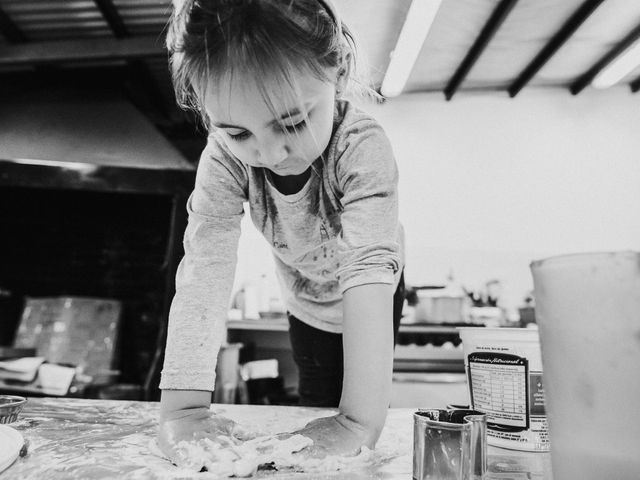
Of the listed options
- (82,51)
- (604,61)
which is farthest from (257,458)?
(604,61)

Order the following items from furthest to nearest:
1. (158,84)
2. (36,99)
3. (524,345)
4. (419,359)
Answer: (158,84) → (36,99) → (419,359) → (524,345)

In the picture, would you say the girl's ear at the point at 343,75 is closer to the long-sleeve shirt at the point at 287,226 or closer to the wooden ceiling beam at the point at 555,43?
the long-sleeve shirt at the point at 287,226

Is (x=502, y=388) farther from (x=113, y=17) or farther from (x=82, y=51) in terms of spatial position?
(x=82, y=51)

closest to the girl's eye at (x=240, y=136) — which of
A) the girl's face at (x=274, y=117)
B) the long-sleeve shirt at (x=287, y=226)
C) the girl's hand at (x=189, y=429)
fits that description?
the girl's face at (x=274, y=117)

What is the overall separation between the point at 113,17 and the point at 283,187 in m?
2.30

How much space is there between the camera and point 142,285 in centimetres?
265

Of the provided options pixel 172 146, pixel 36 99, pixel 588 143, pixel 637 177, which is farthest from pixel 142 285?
pixel 637 177

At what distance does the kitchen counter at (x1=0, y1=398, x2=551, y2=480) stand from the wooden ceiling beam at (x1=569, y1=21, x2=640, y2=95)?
3537mm

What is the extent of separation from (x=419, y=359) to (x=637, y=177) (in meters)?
2.59

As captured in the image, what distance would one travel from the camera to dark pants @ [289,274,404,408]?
1.06 meters

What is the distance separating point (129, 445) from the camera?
1.73 ft

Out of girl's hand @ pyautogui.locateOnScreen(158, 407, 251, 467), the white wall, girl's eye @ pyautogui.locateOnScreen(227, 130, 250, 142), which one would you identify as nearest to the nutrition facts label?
girl's hand @ pyautogui.locateOnScreen(158, 407, 251, 467)

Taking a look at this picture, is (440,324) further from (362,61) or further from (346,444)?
(346,444)

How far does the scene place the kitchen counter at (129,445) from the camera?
0.42 m
